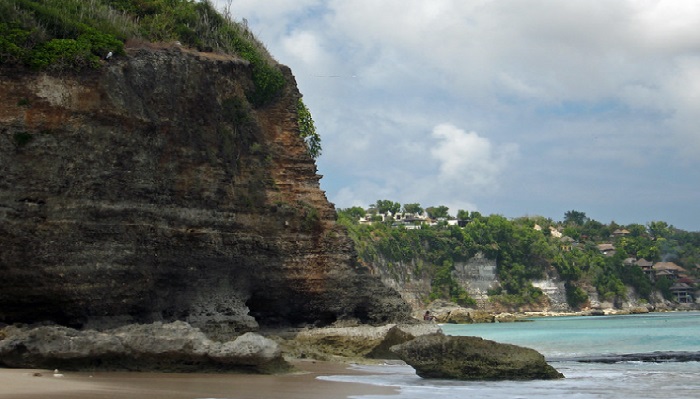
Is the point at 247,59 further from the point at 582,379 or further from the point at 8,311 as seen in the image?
the point at 582,379

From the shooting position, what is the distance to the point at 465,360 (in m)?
17.2

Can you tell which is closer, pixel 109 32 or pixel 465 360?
pixel 465 360

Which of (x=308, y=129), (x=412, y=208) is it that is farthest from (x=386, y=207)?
(x=308, y=129)

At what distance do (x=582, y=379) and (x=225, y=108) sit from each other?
37.1 feet

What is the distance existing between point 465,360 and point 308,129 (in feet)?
37.3

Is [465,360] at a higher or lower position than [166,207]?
lower

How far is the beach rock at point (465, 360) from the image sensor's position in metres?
17.1

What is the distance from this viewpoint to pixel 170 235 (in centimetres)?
1986

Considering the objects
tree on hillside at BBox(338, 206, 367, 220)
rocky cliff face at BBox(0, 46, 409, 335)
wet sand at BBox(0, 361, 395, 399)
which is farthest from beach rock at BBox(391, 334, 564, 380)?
tree on hillside at BBox(338, 206, 367, 220)

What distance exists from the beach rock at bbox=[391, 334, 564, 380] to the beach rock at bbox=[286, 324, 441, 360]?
4.80 metres

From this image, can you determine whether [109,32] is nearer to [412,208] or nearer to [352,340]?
[352,340]

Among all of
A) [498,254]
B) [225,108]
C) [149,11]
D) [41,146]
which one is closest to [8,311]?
[41,146]

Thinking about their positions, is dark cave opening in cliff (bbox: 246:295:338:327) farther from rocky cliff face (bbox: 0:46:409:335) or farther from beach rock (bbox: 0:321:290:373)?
beach rock (bbox: 0:321:290:373)

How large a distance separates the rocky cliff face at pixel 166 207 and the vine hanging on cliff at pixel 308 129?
1352 millimetres
